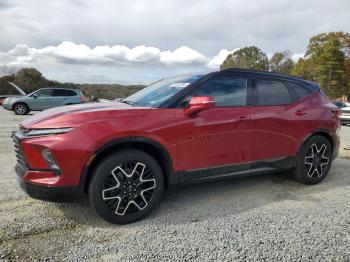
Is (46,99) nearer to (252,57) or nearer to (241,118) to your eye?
(241,118)

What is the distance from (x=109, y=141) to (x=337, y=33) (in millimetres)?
46591

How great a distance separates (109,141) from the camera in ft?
10.2

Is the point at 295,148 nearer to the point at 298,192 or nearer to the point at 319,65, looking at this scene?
the point at 298,192

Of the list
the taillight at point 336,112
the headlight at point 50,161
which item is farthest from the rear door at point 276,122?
the headlight at point 50,161

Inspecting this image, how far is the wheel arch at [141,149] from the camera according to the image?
10.2 ft

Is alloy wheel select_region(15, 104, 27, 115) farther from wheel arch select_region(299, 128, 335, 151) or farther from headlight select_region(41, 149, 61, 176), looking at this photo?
wheel arch select_region(299, 128, 335, 151)

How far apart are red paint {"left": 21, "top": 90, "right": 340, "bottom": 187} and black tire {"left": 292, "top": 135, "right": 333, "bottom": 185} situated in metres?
0.17

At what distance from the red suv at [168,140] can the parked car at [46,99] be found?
45.9ft

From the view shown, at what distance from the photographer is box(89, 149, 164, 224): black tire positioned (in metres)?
3.12

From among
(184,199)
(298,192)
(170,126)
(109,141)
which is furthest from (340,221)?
(109,141)

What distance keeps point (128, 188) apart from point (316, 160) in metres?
2.98

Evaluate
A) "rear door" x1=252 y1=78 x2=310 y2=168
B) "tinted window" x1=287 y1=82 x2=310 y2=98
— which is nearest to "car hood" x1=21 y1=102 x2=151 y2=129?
"rear door" x1=252 y1=78 x2=310 y2=168

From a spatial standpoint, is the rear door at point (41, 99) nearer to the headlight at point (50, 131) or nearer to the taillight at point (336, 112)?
the headlight at point (50, 131)

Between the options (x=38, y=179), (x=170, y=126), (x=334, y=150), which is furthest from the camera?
(x=334, y=150)
